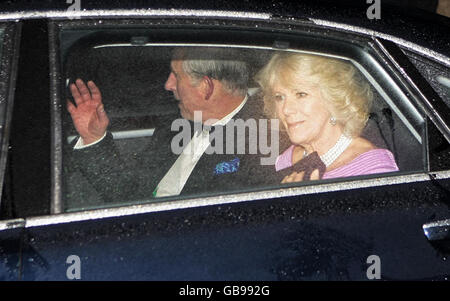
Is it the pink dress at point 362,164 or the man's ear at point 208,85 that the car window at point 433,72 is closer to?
the pink dress at point 362,164

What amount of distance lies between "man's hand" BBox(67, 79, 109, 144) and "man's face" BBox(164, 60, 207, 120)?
212 mm

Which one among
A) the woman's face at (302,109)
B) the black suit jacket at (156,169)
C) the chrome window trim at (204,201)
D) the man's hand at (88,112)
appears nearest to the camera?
the chrome window trim at (204,201)

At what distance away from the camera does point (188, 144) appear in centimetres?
213

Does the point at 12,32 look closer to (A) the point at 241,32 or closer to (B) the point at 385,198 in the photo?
(A) the point at 241,32

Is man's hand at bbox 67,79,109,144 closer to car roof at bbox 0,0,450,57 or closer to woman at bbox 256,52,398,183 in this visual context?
car roof at bbox 0,0,450,57

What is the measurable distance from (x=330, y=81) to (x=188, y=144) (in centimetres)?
48

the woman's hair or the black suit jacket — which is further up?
the woman's hair

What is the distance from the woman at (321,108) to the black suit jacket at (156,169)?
0.31ft

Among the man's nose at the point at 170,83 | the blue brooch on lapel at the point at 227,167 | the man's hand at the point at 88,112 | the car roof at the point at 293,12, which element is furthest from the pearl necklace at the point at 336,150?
the man's hand at the point at 88,112

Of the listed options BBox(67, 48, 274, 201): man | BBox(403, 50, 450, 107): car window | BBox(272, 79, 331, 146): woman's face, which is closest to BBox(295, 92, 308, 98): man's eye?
BBox(272, 79, 331, 146): woman's face

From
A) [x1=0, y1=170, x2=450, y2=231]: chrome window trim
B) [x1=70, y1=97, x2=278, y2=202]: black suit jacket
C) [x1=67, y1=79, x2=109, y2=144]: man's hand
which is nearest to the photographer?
[x1=0, y1=170, x2=450, y2=231]: chrome window trim

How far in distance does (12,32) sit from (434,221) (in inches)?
51.2

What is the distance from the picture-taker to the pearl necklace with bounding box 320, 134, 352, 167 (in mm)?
2129

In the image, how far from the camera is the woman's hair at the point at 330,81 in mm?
2189
